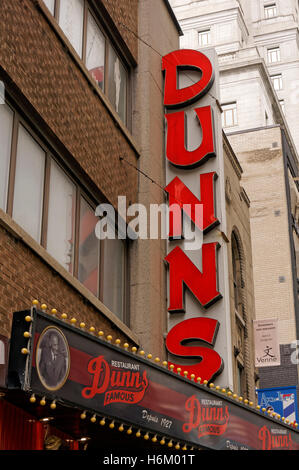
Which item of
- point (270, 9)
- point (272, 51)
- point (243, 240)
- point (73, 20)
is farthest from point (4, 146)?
point (270, 9)

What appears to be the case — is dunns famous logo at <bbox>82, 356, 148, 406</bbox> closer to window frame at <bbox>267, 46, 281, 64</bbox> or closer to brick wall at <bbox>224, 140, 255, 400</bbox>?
brick wall at <bbox>224, 140, 255, 400</bbox>

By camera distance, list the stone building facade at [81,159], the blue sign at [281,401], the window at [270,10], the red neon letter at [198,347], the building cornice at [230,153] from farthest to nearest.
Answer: the window at [270,10] → the blue sign at [281,401] → the building cornice at [230,153] → the red neon letter at [198,347] → the stone building facade at [81,159]

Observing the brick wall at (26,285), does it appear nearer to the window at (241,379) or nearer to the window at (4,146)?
the window at (4,146)

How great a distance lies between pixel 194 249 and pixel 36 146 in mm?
5274

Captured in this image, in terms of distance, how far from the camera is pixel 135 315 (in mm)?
15898

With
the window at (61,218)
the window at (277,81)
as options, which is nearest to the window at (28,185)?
the window at (61,218)

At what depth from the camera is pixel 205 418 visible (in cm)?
1227

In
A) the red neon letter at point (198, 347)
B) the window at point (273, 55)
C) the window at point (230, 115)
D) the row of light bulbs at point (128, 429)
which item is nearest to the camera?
the row of light bulbs at point (128, 429)

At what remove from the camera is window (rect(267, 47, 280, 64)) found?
2921 inches

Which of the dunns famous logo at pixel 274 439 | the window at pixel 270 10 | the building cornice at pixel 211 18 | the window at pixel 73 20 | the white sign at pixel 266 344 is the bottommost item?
the dunns famous logo at pixel 274 439

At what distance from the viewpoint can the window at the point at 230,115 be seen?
155 ft

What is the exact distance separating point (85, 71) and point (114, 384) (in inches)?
271

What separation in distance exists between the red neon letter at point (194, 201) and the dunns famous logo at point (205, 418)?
5.08 meters

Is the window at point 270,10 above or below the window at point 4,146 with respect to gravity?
above
